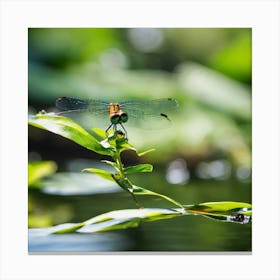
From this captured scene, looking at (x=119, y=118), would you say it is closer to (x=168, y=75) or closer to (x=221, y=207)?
(x=168, y=75)

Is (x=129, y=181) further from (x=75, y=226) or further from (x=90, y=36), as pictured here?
(x=90, y=36)

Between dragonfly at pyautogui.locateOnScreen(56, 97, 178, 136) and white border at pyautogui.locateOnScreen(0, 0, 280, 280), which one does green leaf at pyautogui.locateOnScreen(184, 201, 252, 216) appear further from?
dragonfly at pyautogui.locateOnScreen(56, 97, 178, 136)

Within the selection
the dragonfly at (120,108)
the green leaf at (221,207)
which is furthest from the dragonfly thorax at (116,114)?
the green leaf at (221,207)

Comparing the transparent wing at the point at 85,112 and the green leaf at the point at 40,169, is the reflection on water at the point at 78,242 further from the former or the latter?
the transparent wing at the point at 85,112
